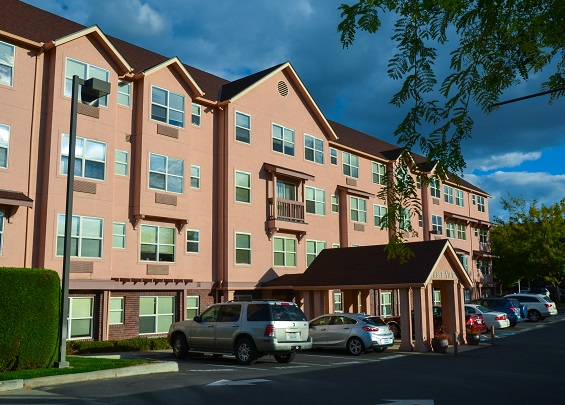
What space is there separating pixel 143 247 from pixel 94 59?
26.4ft

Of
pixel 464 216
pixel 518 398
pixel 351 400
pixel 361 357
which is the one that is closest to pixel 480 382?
pixel 518 398

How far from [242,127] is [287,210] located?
16.7ft

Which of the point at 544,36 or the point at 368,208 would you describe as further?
the point at 368,208

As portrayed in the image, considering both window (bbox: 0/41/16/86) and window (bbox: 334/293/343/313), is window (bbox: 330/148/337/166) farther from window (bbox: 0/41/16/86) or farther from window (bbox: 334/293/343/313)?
window (bbox: 0/41/16/86)

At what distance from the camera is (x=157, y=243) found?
2644cm

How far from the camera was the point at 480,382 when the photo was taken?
14.8 metres

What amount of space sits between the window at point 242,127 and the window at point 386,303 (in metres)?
15.0

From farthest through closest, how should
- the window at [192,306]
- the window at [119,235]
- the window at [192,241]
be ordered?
the window at [192,241]
the window at [192,306]
the window at [119,235]

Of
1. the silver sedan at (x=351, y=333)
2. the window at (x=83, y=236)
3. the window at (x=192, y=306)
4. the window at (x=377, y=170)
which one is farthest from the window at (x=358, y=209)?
the window at (x=83, y=236)

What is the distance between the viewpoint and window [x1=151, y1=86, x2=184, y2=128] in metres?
26.8

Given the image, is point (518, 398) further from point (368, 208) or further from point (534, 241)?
point (534, 241)

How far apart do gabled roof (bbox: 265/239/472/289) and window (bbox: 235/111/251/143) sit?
7.26 metres

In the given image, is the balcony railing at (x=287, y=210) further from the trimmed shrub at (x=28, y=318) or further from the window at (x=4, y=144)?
the trimmed shrub at (x=28, y=318)

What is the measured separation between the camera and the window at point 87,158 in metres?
23.1
